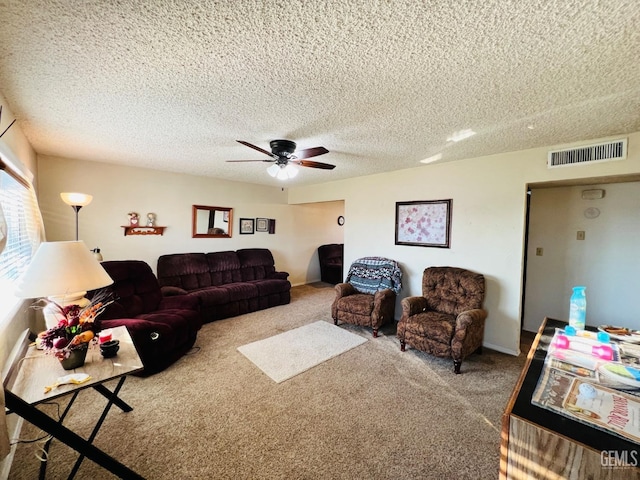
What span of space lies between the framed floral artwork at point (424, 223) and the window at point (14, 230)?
3.99 metres

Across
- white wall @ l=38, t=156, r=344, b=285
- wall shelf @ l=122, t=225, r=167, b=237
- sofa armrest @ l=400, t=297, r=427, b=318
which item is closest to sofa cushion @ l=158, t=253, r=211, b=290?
white wall @ l=38, t=156, r=344, b=285

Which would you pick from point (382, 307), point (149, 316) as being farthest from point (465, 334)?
point (149, 316)

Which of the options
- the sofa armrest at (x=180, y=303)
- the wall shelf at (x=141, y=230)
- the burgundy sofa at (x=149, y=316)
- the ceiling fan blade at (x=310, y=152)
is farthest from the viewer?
the wall shelf at (x=141, y=230)

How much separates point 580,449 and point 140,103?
2.99 meters

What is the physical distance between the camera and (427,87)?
5.55ft

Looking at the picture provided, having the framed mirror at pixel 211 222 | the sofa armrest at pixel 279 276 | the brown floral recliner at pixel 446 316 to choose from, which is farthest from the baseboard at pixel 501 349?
the framed mirror at pixel 211 222

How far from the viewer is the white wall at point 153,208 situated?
3.60 meters

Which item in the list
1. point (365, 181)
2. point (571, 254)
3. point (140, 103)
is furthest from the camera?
point (365, 181)

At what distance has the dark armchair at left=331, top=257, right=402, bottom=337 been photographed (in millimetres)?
3594

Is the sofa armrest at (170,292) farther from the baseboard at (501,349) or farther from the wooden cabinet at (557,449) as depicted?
the baseboard at (501,349)

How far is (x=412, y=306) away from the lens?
3.19 metres

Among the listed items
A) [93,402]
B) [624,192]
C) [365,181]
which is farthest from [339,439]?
[624,192]

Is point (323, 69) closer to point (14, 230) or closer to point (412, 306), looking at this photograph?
point (412, 306)

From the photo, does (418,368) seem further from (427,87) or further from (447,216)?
(427,87)
